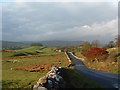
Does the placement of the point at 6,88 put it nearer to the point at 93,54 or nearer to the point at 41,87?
the point at 41,87

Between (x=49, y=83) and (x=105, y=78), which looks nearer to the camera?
(x=49, y=83)

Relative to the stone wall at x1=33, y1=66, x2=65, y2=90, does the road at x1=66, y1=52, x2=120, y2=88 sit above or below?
below

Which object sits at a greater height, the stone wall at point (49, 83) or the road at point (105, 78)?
the stone wall at point (49, 83)

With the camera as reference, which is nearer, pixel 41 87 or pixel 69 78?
pixel 41 87

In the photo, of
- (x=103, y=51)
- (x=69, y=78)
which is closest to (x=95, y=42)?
(x=103, y=51)

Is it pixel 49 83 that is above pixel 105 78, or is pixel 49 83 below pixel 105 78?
above

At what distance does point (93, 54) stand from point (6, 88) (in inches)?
1403

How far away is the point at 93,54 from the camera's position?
153 ft

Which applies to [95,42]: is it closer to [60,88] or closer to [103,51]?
[103,51]

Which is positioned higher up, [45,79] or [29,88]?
[45,79]

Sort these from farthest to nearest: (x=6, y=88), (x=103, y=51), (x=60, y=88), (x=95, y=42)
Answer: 1. (x=95, y=42)
2. (x=103, y=51)
3. (x=6, y=88)
4. (x=60, y=88)

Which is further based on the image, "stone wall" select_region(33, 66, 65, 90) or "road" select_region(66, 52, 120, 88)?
"road" select_region(66, 52, 120, 88)

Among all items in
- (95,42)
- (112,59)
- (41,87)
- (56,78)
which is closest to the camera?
(41,87)

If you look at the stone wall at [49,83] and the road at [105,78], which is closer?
the stone wall at [49,83]
